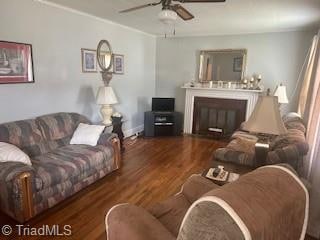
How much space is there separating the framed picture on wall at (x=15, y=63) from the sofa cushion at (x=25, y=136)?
0.54m

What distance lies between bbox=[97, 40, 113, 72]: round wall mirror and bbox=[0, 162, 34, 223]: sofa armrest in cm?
246

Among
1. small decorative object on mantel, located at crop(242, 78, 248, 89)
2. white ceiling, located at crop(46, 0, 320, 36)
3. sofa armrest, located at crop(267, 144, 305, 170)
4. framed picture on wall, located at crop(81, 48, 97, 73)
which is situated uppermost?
white ceiling, located at crop(46, 0, 320, 36)

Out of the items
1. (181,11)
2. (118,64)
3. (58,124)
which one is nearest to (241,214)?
(181,11)

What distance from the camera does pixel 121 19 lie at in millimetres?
4113

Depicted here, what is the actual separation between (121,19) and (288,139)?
329 cm

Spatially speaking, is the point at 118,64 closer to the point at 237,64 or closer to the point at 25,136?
the point at 25,136

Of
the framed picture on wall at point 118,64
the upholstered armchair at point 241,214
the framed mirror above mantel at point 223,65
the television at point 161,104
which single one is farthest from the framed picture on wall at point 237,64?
the upholstered armchair at point 241,214

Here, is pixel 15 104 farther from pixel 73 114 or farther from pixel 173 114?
pixel 173 114

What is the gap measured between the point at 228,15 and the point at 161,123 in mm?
2663

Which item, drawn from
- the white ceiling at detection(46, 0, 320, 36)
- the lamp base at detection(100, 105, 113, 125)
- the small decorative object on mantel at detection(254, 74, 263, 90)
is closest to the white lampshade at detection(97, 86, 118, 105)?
the lamp base at detection(100, 105, 113, 125)

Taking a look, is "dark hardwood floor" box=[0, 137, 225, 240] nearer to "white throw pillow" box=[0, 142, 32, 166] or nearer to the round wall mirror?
"white throw pillow" box=[0, 142, 32, 166]

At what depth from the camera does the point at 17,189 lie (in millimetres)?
2109

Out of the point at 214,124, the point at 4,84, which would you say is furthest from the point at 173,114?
the point at 4,84

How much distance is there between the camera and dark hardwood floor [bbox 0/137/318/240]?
2.29m
